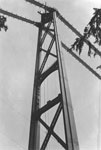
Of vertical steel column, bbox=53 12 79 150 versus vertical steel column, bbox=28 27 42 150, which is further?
vertical steel column, bbox=28 27 42 150

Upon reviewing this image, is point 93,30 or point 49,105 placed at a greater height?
point 93,30

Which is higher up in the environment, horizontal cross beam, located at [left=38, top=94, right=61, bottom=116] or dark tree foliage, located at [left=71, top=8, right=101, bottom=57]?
dark tree foliage, located at [left=71, top=8, right=101, bottom=57]

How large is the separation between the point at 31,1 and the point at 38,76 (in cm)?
455

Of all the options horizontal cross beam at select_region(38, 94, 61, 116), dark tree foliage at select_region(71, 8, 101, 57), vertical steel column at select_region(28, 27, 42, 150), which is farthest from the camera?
vertical steel column at select_region(28, 27, 42, 150)

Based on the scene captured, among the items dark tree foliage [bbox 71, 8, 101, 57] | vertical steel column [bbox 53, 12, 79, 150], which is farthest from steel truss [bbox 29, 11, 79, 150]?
dark tree foliage [bbox 71, 8, 101, 57]

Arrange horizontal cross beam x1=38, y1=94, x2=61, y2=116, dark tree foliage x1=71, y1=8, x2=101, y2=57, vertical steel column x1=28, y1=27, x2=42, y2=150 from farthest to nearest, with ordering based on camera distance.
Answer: vertical steel column x1=28, y1=27, x2=42, y2=150 → horizontal cross beam x1=38, y1=94, x2=61, y2=116 → dark tree foliage x1=71, y1=8, x2=101, y2=57

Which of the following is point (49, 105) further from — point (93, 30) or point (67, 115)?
point (93, 30)

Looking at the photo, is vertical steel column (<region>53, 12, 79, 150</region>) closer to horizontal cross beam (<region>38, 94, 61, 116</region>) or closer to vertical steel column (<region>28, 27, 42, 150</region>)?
horizontal cross beam (<region>38, 94, 61, 116</region>)

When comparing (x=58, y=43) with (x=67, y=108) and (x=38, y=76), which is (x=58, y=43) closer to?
(x=38, y=76)

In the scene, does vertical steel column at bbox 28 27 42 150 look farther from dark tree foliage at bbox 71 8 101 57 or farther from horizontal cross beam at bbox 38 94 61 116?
dark tree foliage at bbox 71 8 101 57

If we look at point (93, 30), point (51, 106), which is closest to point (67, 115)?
point (51, 106)

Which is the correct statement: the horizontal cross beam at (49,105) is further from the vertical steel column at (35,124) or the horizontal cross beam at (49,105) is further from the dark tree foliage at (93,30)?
the dark tree foliage at (93,30)

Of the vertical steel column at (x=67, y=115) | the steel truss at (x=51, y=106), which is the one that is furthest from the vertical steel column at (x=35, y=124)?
the vertical steel column at (x=67, y=115)

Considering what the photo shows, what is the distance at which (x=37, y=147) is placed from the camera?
8383 mm
